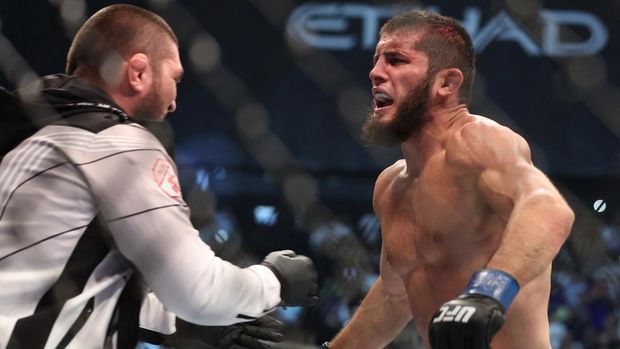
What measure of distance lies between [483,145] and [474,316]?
0.48 metres

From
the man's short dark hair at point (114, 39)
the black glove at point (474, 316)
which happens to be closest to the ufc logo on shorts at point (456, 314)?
the black glove at point (474, 316)

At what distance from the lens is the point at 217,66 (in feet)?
15.1

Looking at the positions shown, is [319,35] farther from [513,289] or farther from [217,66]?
[513,289]

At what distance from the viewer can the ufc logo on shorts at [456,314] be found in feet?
4.27

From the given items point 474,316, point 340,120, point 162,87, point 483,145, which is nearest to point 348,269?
point 340,120

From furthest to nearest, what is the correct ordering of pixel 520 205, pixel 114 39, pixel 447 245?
1. pixel 447 245
2. pixel 114 39
3. pixel 520 205

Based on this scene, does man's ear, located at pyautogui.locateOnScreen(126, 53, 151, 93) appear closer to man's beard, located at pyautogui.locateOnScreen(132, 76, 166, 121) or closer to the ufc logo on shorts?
man's beard, located at pyautogui.locateOnScreen(132, 76, 166, 121)

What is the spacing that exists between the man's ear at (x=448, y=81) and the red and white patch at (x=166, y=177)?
0.64 metres

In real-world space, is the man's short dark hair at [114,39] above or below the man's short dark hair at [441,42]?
above

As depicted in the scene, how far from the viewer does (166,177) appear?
1455 millimetres

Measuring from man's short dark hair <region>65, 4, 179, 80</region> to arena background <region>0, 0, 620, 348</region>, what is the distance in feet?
8.91

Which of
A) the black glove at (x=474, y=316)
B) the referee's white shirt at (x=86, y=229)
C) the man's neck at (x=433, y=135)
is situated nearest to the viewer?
the black glove at (x=474, y=316)

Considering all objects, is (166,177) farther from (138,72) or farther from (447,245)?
(447,245)

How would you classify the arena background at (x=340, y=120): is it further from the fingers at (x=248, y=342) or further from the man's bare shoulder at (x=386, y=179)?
the fingers at (x=248, y=342)
